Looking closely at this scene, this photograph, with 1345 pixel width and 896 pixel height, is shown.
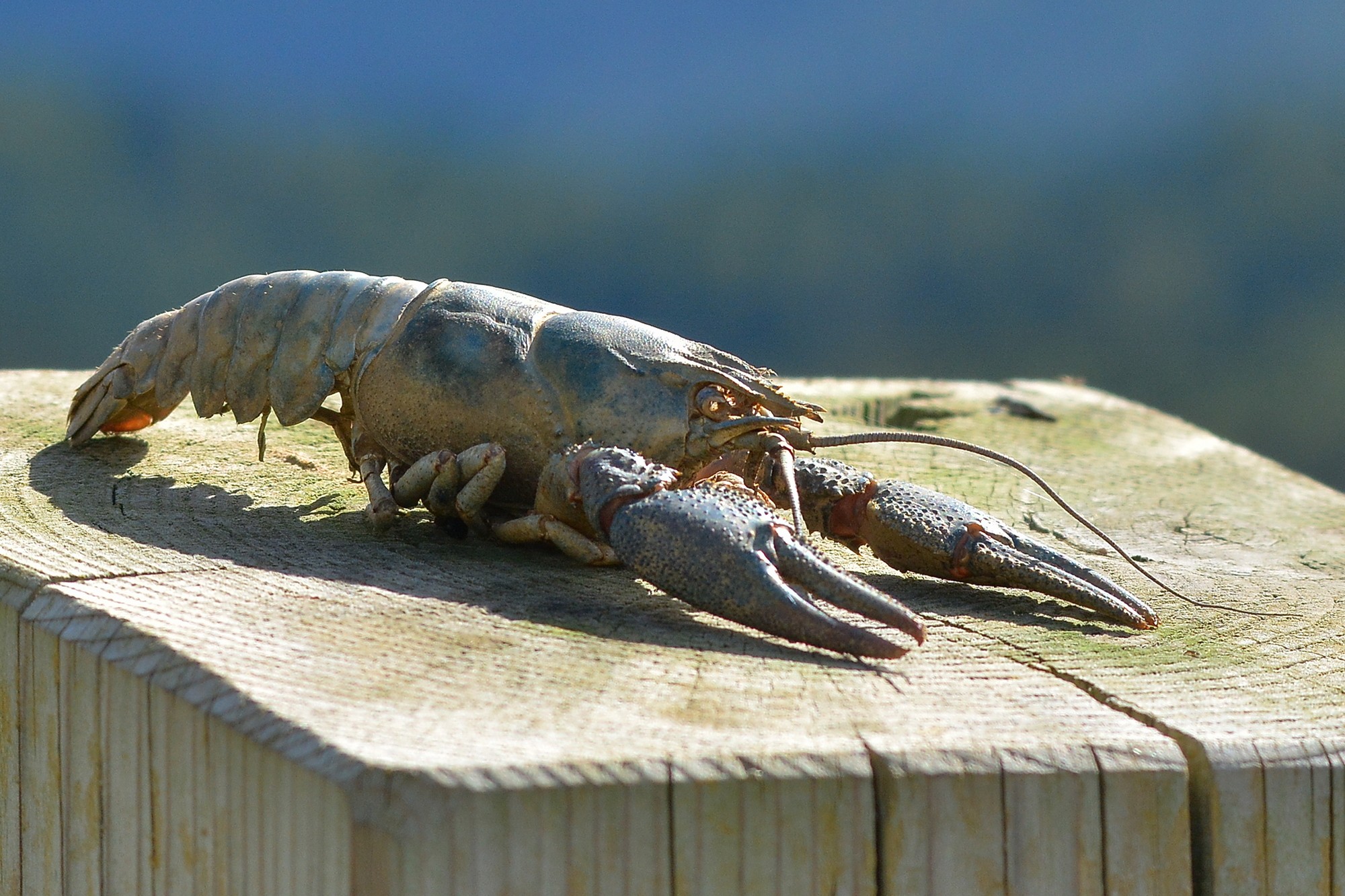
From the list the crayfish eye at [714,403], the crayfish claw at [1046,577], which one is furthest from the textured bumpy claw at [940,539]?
the crayfish eye at [714,403]

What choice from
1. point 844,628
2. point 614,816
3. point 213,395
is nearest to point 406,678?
point 614,816

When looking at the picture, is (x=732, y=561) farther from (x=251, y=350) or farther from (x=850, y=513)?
(x=251, y=350)

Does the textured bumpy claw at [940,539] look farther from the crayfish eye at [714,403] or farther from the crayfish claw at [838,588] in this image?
the crayfish claw at [838,588]

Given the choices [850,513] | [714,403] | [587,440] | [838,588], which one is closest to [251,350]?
[587,440]

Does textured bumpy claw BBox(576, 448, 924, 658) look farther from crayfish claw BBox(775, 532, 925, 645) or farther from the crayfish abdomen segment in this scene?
the crayfish abdomen segment

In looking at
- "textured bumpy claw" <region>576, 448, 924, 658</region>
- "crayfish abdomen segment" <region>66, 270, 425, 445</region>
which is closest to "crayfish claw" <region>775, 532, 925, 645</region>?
"textured bumpy claw" <region>576, 448, 924, 658</region>

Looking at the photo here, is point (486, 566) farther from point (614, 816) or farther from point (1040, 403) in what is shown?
point (1040, 403)

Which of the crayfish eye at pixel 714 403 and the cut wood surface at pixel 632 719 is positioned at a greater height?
the crayfish eye at pixel 714 403
